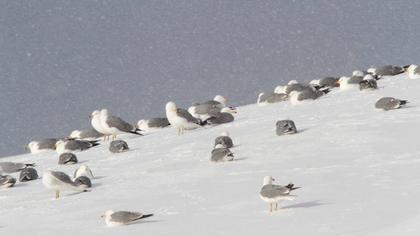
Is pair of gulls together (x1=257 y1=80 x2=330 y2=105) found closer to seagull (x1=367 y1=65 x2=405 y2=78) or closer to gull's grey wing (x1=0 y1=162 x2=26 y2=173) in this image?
seagull (x1=367 y1=65 x2=405 y2=78)

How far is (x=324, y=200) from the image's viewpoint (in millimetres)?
13961

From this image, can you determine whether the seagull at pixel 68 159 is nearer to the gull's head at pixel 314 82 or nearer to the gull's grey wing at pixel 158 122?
the gull's grey wing at pixel 158 122

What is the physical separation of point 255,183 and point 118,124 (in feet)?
39.1

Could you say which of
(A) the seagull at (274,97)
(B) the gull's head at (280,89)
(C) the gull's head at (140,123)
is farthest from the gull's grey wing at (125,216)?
(B) the gull's head at (280,89)

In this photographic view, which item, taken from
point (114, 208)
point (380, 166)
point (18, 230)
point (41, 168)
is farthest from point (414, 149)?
point (41, 168)

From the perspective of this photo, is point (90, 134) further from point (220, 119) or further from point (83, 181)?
point (83, 181)

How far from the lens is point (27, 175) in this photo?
21750mm

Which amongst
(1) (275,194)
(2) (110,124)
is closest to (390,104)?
(2) (110,124)

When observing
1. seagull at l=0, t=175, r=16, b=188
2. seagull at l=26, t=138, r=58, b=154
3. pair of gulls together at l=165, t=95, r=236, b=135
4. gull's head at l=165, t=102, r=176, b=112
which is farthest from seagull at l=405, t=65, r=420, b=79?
seagull at l=0, t=175, r=16, b=188

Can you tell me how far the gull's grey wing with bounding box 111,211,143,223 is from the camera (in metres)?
14.1

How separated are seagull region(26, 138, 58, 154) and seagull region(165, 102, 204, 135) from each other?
514 centimetres

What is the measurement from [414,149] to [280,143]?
426 cm

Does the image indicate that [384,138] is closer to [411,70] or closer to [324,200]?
[324,200]

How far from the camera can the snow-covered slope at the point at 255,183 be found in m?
12.8
